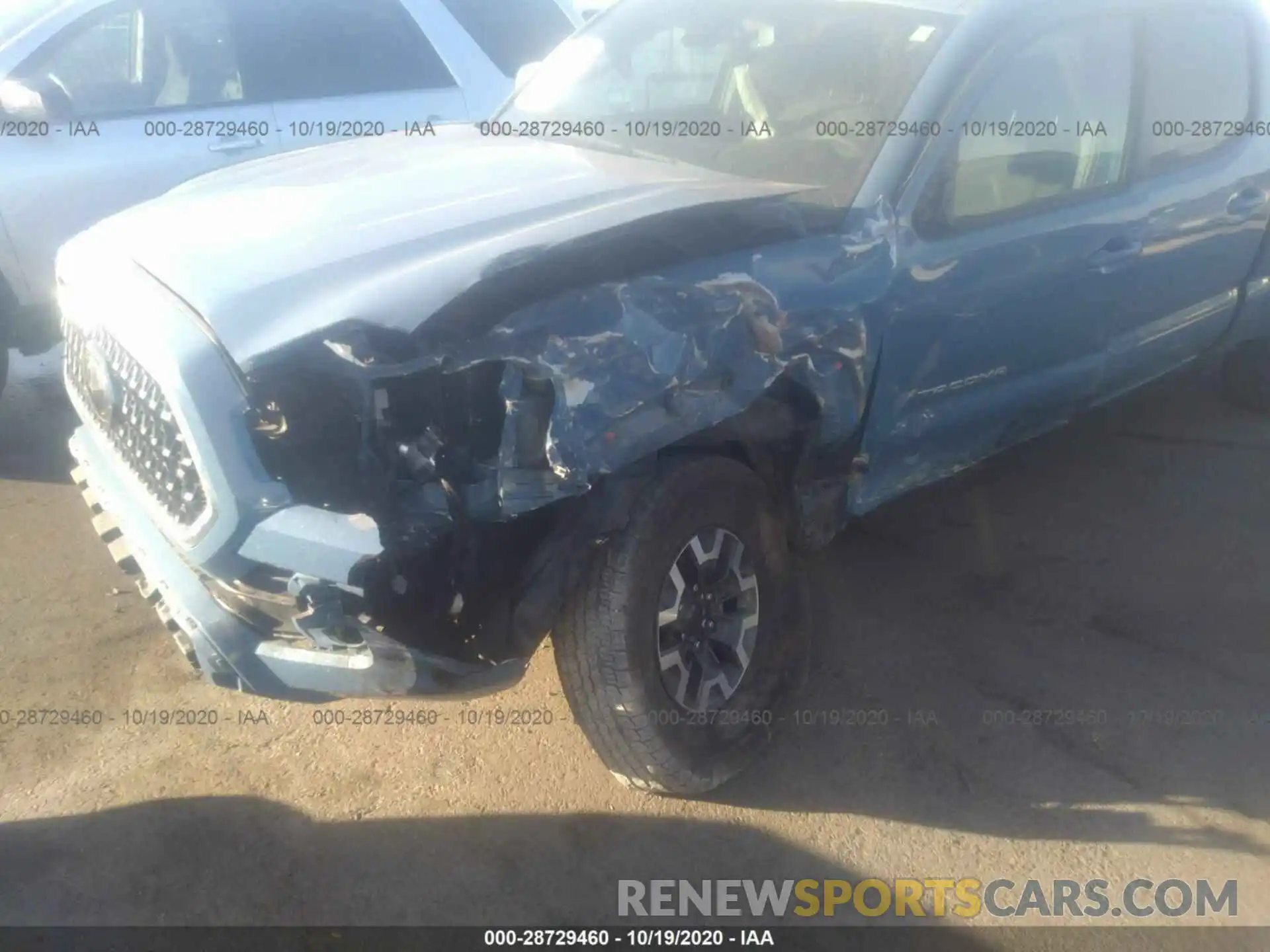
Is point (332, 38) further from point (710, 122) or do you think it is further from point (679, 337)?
point (679, 337)

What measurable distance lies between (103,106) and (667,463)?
3.59 metres

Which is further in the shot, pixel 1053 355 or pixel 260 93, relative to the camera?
pixel 260 93

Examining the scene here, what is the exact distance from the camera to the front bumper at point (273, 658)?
84.6 inches

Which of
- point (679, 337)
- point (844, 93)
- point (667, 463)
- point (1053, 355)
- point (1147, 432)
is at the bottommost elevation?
point (1147, 432)

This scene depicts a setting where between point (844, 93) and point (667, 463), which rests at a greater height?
point (844, 93)

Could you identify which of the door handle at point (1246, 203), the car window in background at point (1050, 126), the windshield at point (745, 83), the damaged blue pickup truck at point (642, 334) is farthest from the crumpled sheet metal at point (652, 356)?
the door handle at point (1246, 203)

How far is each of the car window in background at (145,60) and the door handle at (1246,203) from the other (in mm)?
4188

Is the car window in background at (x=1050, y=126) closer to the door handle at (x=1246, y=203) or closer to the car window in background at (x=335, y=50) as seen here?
the door handle at (x=1246, y=203)

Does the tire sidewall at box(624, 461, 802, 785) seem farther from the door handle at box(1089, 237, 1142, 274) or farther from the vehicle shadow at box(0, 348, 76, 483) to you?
the vehicle shadow at box(0, 348, 76, 483)

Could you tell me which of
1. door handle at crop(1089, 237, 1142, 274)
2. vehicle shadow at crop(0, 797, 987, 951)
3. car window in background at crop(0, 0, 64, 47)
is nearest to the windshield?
door handle at crop(1089, 237, 1142, 274)

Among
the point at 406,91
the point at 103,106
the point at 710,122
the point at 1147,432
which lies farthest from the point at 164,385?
the point at 1147,432

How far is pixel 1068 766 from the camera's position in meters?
2.84

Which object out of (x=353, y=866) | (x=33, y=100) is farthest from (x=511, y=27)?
(x=353, y=866)

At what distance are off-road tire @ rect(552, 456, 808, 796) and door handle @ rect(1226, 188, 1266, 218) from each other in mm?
2363
